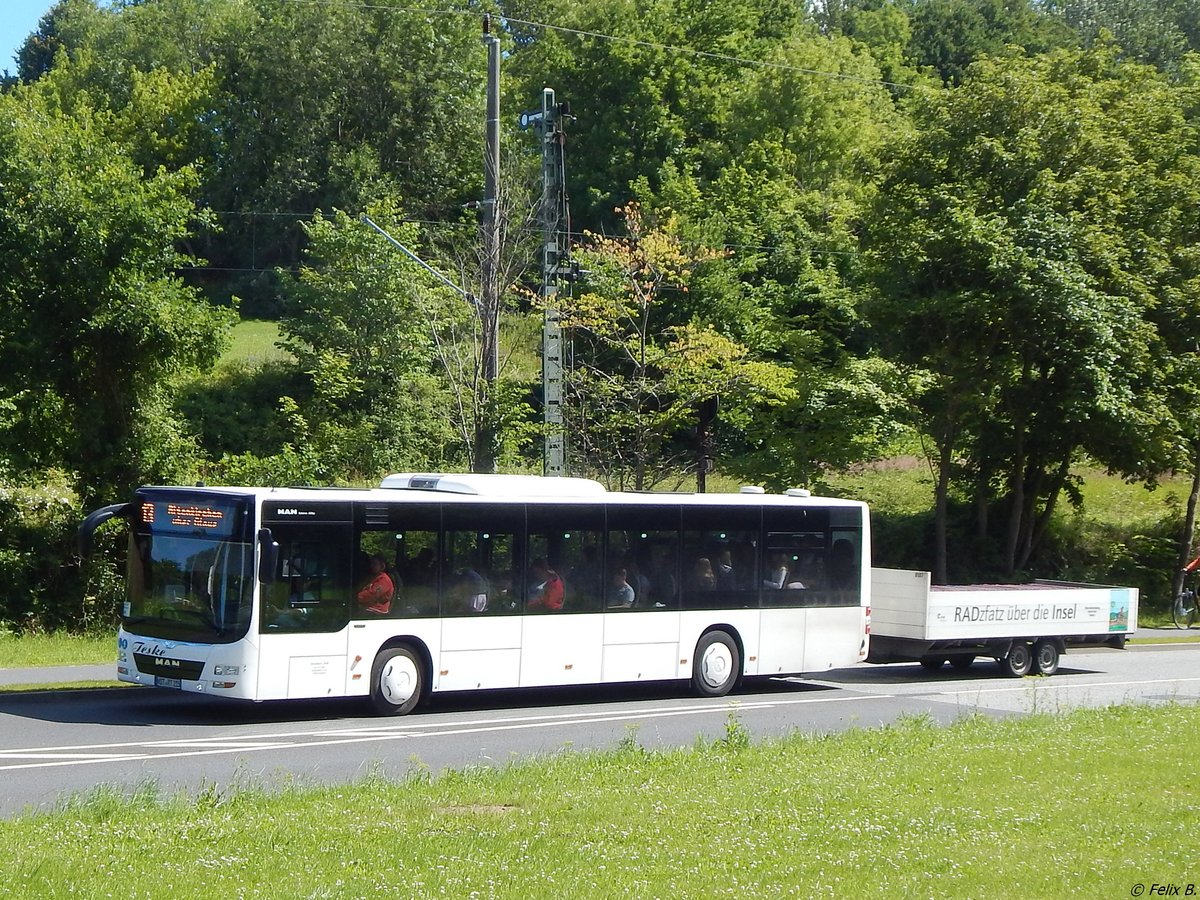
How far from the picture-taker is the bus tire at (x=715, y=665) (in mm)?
19125

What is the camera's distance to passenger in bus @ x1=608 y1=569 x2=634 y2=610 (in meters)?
18.2

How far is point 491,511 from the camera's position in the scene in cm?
1714

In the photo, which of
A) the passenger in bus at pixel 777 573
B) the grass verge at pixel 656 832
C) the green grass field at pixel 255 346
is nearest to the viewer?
the grass verge at pixel 656 832

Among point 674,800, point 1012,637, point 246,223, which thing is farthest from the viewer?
point 246,223

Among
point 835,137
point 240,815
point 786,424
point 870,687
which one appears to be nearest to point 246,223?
point 835,137

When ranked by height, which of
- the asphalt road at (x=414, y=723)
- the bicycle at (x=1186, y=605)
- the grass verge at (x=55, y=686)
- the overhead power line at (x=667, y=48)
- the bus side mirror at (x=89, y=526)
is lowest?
the asphalt road at (x=414, y=723)

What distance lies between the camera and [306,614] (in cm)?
1551

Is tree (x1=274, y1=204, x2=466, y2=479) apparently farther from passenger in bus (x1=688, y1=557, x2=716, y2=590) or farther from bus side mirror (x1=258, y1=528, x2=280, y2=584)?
bus side mirror (x1=258, y1=528, x2=280, y2=584)

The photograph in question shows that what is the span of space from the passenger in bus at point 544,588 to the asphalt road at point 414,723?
1340mm

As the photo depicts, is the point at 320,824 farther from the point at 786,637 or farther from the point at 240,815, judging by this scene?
the point at 786,637

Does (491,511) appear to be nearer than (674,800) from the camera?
No

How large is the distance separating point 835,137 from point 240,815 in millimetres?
56173

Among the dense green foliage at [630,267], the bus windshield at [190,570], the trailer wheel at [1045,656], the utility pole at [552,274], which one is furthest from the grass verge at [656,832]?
the dense green foliage at [630,267]

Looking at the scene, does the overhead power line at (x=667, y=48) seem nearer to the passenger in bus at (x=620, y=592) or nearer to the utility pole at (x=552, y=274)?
the utility pole at (x=552, y=274)
